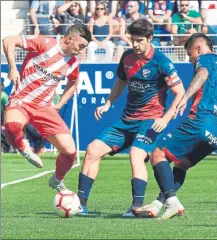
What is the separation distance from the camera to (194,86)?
11.2 m

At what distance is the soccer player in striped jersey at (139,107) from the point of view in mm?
11695

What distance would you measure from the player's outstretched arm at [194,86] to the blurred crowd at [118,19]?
12.9 m

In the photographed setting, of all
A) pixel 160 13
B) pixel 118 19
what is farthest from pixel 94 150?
pixel 160 13

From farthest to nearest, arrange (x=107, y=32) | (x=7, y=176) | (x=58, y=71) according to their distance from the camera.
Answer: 1. (x=107, y=32)
2. (x=7, y=176)
3. (x=58, y=71)

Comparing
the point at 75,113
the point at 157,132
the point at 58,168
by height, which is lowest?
the point at 75,113

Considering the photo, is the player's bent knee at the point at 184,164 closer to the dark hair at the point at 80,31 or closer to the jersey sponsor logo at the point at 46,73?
the dark hair at the point at 80,31

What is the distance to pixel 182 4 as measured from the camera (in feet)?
84.4

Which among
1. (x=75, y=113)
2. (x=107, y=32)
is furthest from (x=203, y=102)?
(x=107, y=32)

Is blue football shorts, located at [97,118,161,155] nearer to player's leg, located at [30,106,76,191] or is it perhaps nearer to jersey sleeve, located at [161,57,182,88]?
jersey sleeve, located at [161,57,182,88]

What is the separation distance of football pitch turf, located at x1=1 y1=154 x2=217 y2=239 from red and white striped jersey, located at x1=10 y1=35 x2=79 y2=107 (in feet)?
4.48

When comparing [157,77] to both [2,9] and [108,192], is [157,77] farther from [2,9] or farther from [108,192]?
[2,9]

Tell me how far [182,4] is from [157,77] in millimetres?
14118

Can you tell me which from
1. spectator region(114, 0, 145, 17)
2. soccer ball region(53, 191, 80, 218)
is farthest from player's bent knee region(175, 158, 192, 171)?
spectator region(114, 0, 145, 17)

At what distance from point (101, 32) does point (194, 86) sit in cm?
1460
